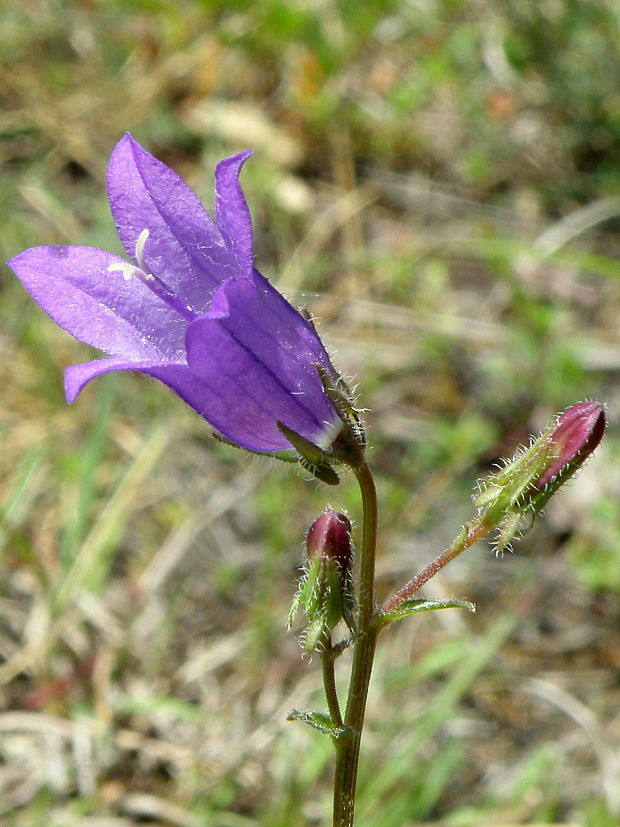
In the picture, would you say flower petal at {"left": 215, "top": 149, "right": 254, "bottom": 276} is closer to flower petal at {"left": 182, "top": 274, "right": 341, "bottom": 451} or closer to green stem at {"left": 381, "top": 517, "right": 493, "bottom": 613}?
flower petal at {"left": 182, "top": 274, "right": 341, "bottom": 451}

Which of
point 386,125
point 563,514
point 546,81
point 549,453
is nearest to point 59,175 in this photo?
point 386,125

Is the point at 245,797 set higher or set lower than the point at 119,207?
lower

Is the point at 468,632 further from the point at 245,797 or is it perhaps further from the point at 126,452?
the point at 126,452

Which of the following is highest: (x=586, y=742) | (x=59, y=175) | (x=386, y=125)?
(x=386, y=125)

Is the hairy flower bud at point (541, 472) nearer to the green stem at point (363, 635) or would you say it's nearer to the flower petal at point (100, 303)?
the green stem at point (363, 635)

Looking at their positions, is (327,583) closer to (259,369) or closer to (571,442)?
(259,369)

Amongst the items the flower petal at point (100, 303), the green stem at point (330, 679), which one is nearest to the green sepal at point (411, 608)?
the green stem at point (330, 679)
